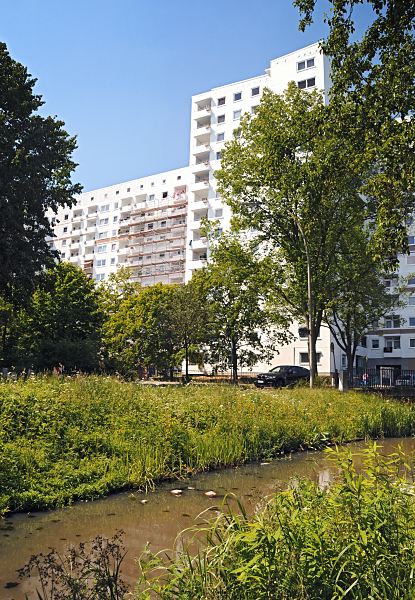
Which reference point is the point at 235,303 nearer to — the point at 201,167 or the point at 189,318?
the point at 189,318

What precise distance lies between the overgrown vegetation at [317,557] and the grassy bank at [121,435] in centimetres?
457

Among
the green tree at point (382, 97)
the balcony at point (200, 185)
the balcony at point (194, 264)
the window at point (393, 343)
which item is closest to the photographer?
the green tree at point (382, 97)

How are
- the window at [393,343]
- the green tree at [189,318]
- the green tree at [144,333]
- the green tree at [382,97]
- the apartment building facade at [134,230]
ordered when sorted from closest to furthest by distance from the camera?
the green tree at [382,97] → the green tree at [189,318] → the green tree at [144,333] → the window at [393,343] → the apartment building facade at [134,230]

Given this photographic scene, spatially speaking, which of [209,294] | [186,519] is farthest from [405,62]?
[209,294]

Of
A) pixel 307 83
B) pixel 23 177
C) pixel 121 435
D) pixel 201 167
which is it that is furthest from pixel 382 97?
pixel 201 167

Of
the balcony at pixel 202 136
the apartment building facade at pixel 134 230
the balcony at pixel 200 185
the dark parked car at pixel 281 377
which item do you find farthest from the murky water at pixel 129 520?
the apartment building facade at pixel 134 230

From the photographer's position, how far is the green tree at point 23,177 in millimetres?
24031

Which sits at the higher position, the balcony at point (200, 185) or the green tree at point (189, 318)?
the balcony at point (200, 185)

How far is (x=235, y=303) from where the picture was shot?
33812mm

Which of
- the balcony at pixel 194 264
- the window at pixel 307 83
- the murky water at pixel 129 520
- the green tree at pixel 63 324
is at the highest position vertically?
the window at pixel 307 83

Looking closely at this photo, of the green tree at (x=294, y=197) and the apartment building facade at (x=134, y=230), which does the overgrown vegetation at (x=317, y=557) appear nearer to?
the green tree at (x=294, y=197)

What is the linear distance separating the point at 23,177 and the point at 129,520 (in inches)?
852

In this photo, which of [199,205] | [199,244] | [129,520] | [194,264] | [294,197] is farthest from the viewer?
[194,264]

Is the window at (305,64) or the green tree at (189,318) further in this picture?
the window at (305,64)
